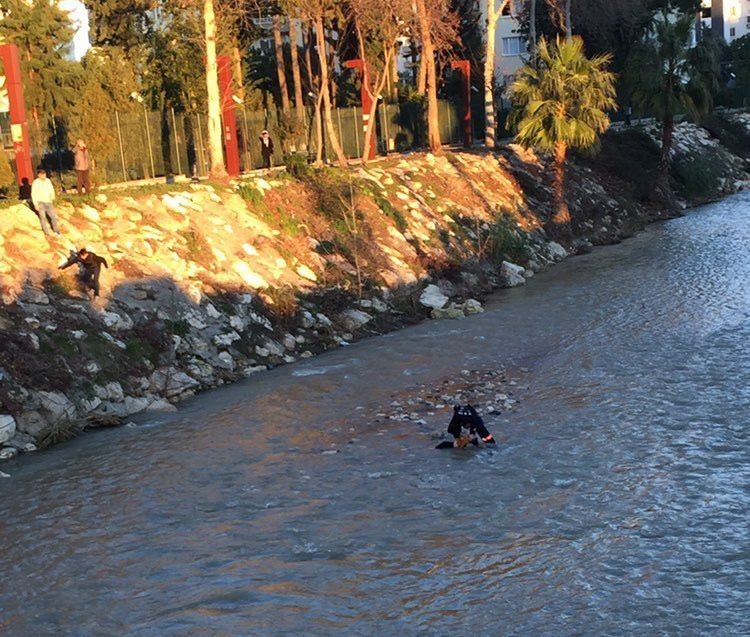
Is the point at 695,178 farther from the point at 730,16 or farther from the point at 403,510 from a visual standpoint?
the point at 730,16

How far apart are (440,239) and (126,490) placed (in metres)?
17.5

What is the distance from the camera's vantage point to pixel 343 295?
24.8 m

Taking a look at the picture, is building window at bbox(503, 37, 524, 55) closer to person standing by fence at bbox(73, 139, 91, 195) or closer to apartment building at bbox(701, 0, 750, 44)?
apartment building at bbox(701, 0, 750, 44)

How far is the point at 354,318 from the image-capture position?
2386cm

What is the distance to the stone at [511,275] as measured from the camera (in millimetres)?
29219

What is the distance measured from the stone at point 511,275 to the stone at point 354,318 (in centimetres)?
635

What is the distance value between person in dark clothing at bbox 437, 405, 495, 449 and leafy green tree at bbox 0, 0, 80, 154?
2860 cm

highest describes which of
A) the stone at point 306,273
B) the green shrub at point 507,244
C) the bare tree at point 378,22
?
the bare tree at point 378,22

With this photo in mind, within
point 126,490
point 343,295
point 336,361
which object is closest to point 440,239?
point 343,295

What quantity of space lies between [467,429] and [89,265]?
29.7ft

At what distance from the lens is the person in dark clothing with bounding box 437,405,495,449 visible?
1492cm

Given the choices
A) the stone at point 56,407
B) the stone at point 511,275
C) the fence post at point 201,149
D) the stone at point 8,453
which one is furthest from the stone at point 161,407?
the fence post at point 201,149

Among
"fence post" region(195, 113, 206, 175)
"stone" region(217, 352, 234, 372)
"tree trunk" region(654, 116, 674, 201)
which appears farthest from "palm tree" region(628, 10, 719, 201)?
"stone" region(217, 352, 234, 372)

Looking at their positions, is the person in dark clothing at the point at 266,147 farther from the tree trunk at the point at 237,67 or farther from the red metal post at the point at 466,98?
the red metal post at the point at 466,98
